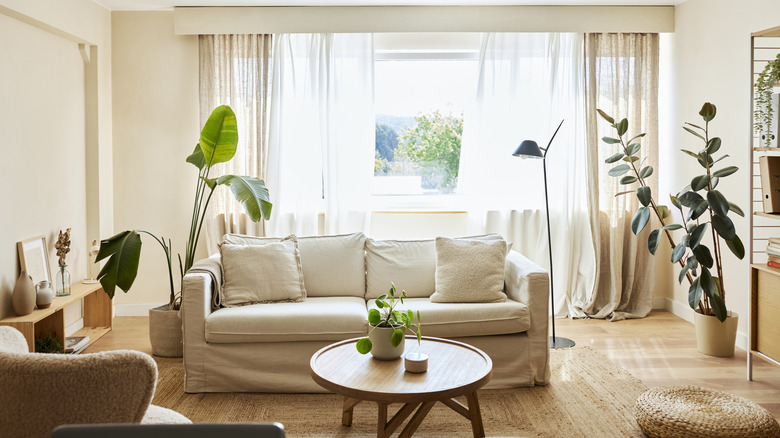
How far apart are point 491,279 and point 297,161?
2147mm

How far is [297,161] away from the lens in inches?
213

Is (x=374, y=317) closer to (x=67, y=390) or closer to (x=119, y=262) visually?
(x=67, y=390)

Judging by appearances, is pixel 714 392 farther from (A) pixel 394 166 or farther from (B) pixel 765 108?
(A) pixel 394 166

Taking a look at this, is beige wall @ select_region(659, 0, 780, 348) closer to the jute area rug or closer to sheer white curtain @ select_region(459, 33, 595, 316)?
sheer white curtain @ select_region(459, 33, 595, 316)

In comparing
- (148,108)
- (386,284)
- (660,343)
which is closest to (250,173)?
(148,108)

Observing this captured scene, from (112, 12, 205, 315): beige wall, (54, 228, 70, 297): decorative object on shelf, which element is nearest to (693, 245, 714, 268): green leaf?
(112, 12, 205, 315): beige wall

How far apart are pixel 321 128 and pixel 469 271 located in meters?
2.02

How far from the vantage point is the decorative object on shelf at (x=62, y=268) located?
14.8 ft

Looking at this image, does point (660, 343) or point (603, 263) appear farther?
point (603, 263)

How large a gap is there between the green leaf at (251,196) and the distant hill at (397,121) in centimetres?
161

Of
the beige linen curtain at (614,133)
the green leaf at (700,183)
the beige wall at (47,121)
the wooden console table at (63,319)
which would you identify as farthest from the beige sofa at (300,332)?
the beige linen curtain at (614,133)

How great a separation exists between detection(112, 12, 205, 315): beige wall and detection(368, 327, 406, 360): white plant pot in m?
2.97

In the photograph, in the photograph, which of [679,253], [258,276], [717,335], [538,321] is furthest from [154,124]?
[717,335]

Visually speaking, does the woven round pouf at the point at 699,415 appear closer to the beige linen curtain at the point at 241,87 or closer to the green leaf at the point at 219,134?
the green leaf at the point at 219,134
